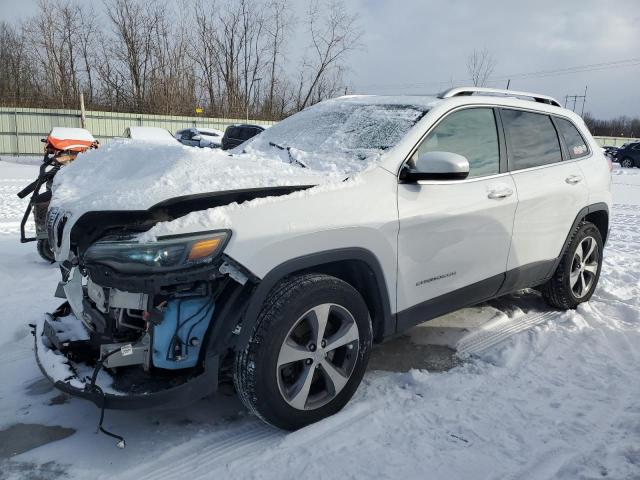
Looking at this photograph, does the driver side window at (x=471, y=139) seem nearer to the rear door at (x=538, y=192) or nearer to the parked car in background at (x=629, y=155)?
the rear door at (x=538, y=192)

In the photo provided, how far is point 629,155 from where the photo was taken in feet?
92.6

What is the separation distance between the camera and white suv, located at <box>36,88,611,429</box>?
2.35 meters

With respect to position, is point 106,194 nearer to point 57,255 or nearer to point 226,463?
point 57,255

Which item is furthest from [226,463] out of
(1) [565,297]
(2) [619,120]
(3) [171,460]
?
A: (2) [619,120]

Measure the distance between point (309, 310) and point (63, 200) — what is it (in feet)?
4.61

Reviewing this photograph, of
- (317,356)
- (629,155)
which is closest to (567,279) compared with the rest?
(317,356)

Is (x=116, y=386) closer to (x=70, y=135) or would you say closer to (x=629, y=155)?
(x=70, y=135)

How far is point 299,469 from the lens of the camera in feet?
7.80

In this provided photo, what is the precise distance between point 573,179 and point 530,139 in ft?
1.89

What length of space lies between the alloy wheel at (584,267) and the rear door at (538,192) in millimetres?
398

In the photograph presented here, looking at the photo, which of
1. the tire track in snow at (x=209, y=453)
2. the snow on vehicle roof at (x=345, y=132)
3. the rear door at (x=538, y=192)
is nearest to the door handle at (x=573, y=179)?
the rear door at (x=538, y=192)

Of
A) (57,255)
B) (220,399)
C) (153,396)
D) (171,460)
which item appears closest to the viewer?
(153,396)

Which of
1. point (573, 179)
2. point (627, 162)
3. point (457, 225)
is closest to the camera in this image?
point (457, 225)

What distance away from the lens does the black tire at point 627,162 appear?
28409mm
